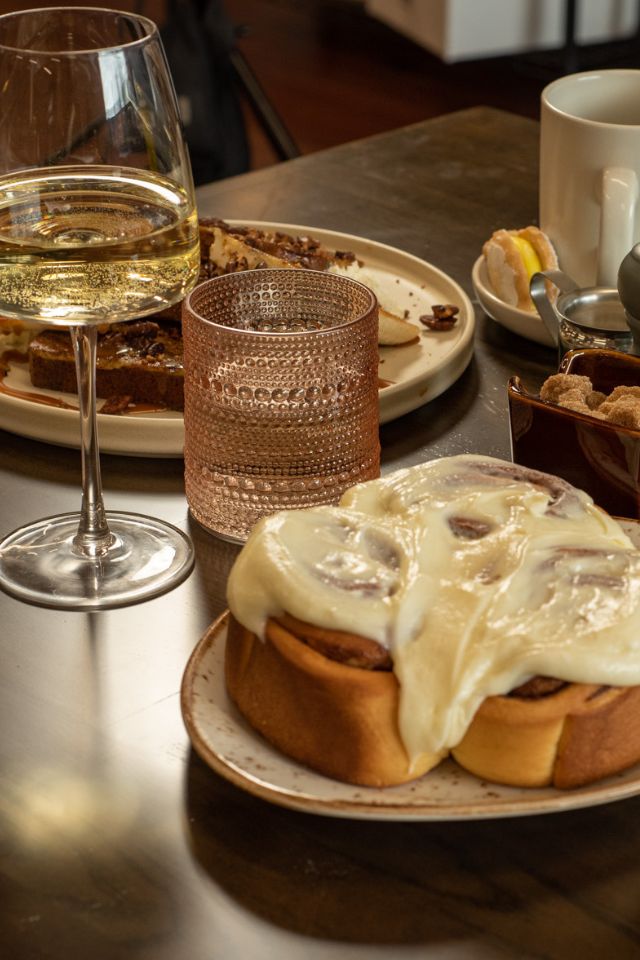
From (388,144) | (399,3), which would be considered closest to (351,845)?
(388,144)

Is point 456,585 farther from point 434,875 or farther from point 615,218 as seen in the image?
point 615,218

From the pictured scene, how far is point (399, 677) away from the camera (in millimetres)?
566

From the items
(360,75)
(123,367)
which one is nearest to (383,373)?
(123,367)

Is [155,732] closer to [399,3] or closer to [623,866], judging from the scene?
→ [623,866]

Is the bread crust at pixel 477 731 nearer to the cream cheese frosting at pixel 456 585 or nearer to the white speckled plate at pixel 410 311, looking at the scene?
the cream cheese frosting at pixel 456 585

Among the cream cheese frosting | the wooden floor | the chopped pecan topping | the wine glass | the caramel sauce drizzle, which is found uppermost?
the wine glass

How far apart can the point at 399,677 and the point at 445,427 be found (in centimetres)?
44

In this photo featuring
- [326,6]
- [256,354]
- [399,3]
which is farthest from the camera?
[326,6]

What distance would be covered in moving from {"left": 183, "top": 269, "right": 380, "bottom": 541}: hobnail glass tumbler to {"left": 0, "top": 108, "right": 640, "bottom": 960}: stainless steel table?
1.9 inches

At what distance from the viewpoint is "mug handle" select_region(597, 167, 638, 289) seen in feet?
3.55

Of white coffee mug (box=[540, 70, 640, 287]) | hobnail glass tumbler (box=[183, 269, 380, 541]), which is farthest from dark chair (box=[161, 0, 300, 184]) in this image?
hobnail glass tumbler (box=[183, 269, 380, 541])

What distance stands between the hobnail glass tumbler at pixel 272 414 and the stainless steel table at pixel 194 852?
0.05 metres

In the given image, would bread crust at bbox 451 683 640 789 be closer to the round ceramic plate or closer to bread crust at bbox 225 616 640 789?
bread crust at bbox 225 616 640 789

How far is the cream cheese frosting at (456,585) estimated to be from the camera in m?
0.56
